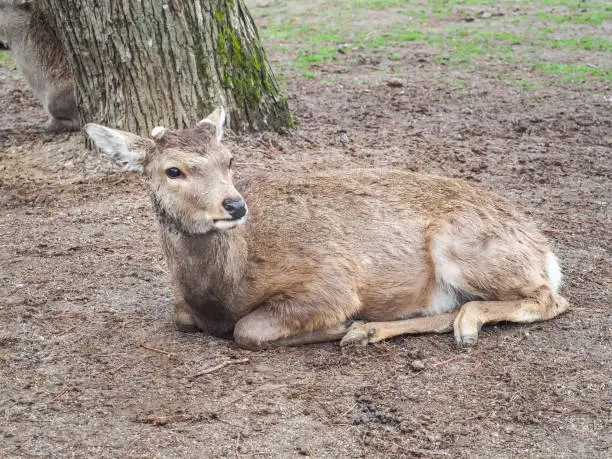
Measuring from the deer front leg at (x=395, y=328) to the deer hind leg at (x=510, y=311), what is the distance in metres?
0.12

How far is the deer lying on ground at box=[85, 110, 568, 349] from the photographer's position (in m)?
5.30

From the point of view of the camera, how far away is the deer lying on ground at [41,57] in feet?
32.4

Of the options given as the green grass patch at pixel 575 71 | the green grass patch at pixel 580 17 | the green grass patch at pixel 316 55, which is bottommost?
the green grass patch at pixel 575 71

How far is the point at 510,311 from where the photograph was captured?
570 centimetres

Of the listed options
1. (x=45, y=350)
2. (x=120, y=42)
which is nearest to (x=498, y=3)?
(x=120, y=42)

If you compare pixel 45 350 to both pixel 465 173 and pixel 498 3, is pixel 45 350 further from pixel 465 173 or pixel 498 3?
pixel 498 3

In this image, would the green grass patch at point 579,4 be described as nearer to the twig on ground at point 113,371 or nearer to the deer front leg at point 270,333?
the deer front leg at point 270,333

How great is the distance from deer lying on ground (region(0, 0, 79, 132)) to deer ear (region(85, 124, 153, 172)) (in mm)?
4487

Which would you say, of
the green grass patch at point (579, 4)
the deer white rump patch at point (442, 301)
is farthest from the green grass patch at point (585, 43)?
the deer white rump patch at point (442, 301)

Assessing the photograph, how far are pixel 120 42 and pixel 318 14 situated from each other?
9.31 meters

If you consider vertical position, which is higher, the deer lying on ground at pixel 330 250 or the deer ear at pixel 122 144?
the deer ear at pixel 122 144

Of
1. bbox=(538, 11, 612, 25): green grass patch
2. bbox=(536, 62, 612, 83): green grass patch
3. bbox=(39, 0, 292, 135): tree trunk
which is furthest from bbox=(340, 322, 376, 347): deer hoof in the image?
bbox=(538, 11, 612, 25): green grass patch

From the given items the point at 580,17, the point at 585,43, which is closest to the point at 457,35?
the point at 585,43

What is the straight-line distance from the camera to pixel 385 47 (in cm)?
1432
